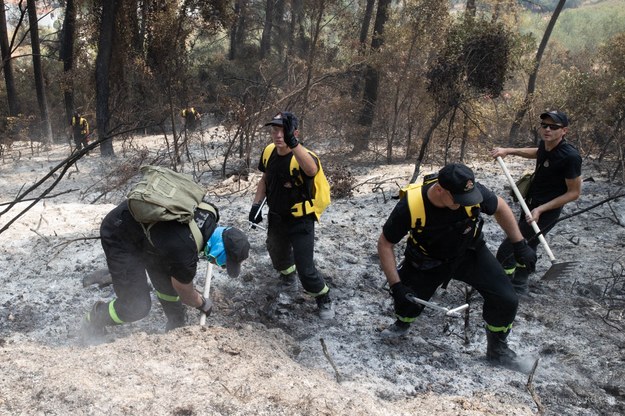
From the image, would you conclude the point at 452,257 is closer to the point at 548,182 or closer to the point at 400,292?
the point at 400,292

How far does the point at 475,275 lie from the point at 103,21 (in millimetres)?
13111

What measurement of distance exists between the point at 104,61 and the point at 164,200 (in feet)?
39.8

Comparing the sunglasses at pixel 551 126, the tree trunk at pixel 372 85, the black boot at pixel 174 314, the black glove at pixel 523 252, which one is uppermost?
the tree trunk at pixel 372 85

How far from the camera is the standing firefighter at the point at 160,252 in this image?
129 inches

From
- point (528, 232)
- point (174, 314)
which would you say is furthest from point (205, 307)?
point (528, 232)

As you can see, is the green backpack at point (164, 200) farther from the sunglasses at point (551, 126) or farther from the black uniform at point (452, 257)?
the sunglasses at point (551, 126)

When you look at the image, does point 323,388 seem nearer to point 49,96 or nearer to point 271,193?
point 271,193

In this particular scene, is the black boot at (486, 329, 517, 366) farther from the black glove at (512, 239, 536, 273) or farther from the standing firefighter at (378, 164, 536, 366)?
the black glove at (512, 239, 536, 273)

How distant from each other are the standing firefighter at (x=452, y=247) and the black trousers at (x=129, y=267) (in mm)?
1681

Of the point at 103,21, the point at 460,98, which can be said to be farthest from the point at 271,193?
the point at 103,21

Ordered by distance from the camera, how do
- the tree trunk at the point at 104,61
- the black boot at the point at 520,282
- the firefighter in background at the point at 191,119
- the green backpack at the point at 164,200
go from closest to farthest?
the green backpack at the point at 164,200 < the black boot at the point at 520,282 < the firefighter in background at the point at 191,119 < the tree trunk at the point at 104,61

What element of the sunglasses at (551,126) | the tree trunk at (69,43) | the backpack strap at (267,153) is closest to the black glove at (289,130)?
the backpack strap at (267,153)

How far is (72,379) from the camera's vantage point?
2717 millimetres

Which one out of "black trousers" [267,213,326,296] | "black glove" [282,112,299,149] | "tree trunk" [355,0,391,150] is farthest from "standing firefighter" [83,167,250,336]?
"tree trunk" [355,0,391,150]
